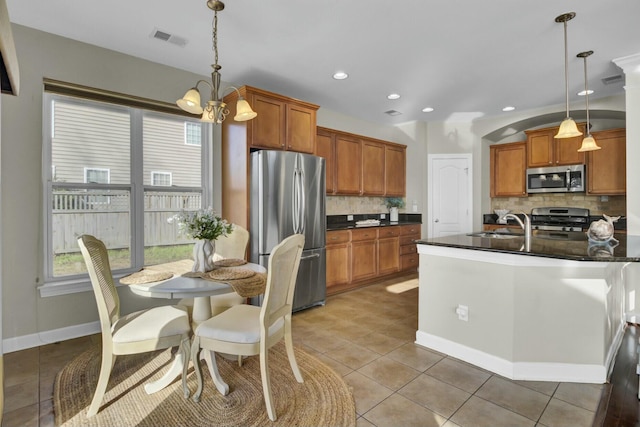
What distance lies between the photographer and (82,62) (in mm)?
3178

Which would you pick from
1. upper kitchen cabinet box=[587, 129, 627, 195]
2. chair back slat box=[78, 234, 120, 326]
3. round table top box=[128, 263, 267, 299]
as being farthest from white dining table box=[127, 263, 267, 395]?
upper kitchen cabinet box=[587, 129, 627, 195]

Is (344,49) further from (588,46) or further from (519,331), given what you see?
(519,331)

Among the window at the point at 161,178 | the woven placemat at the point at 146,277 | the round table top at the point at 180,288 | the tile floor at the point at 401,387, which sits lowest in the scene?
the tile floor at the point at 401,387

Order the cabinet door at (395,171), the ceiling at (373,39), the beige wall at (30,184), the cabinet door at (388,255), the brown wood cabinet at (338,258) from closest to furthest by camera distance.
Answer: the ceiling at (373,39) → the beige wall at (30,184) → the brown wood cabinet at (338,258) → the cabinet door at (388,255) → the cabinet door at (395,171)

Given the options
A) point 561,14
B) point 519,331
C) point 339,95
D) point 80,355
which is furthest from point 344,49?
point 80,355

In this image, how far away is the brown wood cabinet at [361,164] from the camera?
199 inches

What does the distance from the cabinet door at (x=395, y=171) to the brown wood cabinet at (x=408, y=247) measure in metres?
0.66

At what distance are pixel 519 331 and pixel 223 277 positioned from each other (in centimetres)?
210

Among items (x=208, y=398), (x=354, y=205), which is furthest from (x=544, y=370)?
(x=354, y=205)

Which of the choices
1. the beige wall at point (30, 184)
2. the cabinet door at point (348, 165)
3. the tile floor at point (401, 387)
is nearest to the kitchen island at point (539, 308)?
the tile floor at point (401, 387)

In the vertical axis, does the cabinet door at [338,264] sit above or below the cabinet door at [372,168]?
below

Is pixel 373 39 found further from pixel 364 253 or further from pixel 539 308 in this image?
pixel 364 253

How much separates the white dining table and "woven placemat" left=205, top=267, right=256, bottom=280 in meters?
0.07

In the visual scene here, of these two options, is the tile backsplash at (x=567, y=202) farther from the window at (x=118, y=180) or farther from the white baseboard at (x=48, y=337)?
the white baseboard at (x=48, y=337)
